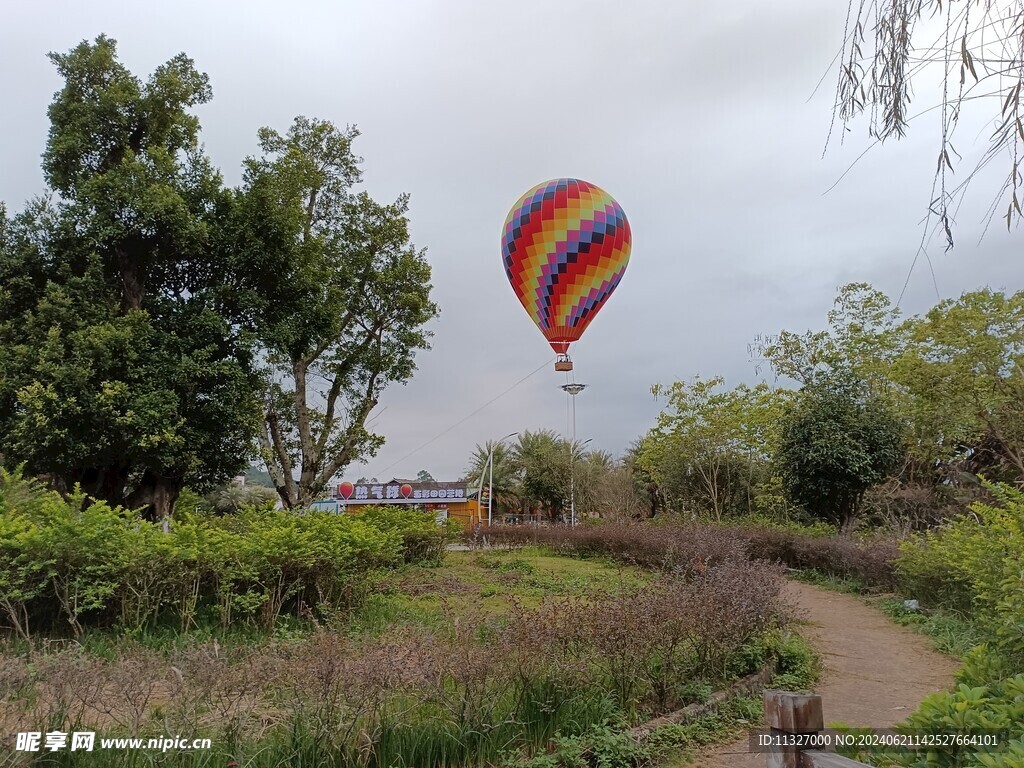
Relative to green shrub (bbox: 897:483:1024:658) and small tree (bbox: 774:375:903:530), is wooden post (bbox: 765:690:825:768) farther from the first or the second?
small tree (bbox: 774:375:903:530)

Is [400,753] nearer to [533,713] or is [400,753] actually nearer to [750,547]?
[533,713]

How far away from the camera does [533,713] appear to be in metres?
4.60

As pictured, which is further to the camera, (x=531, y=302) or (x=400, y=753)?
(x=531, y=302)

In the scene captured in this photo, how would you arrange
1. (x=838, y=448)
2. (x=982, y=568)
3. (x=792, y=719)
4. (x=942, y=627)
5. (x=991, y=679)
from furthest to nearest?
(x=838, y=448) → (x=942, y=627) → (x=982, y=568) → (x=991, y=679) → (x=792, y=719)

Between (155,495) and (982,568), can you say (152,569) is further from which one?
(982,568)

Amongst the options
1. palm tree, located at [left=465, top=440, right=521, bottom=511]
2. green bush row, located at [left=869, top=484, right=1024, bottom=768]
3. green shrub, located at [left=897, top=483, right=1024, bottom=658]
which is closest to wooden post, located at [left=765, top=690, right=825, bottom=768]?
green bush row, located at [left=869, top=484, right=1024, bottom=768]

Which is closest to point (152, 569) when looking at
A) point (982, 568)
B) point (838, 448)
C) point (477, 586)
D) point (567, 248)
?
point (477, 586)

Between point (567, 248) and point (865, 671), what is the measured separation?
12783 mm

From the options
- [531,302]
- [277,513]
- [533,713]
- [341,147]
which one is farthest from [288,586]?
[341,147]

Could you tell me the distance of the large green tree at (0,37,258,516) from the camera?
11016 mm

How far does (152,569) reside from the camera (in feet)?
21.2

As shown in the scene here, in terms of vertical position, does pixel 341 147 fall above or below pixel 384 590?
above

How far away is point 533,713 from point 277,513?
6318 mm

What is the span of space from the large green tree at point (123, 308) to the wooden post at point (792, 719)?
1121 centimetres
